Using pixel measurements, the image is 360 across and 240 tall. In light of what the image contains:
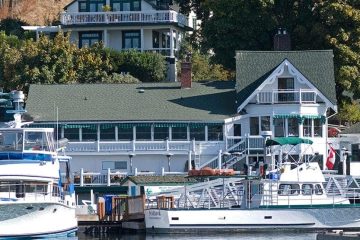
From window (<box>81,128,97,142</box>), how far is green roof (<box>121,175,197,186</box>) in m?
8.67

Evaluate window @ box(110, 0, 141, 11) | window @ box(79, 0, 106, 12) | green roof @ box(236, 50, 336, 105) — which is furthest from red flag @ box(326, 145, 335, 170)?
window @ box(79, 0, 106, 12)

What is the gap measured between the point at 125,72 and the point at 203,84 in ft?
31.5

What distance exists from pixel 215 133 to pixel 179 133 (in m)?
1.97

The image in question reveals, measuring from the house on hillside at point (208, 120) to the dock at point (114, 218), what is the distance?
995 cm

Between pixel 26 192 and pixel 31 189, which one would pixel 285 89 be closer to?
pixel 31 189

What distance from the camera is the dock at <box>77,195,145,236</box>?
64.8 metres

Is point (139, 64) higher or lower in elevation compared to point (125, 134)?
higher

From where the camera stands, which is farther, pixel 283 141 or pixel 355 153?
pixel 355 153

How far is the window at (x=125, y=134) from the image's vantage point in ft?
254

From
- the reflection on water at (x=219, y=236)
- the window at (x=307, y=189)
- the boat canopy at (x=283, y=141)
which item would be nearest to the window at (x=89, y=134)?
the boat canopy at (x=283, y=141)

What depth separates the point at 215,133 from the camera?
255 ft

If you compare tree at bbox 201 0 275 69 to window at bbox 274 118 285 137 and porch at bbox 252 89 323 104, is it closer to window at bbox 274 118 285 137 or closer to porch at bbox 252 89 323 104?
porch at bbox 252 89 323 104

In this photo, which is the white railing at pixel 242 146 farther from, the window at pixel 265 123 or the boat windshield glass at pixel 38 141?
the boat windshield glass at pixel 38 141

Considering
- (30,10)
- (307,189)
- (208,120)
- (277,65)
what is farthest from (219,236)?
(30,10)
